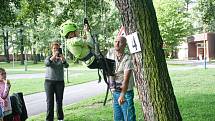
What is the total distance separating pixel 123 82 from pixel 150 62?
1212 millimetres

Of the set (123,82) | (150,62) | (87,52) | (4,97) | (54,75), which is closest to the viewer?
(150,62)

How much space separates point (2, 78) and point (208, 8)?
12947 millimetres

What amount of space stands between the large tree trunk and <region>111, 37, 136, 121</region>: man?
101cm

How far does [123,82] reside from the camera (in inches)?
245

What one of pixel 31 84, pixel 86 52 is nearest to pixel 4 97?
pixel 86 52

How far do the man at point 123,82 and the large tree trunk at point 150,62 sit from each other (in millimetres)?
1010

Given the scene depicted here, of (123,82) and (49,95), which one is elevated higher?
(123,82)

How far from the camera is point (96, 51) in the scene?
6047 mm

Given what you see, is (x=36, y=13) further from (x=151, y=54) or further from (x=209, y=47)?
(x=209, y=47)

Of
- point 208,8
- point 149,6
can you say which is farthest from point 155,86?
point 208,8

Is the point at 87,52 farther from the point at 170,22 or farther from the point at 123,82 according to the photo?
the point at 170,22

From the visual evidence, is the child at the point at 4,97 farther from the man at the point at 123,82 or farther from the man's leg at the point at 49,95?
the man at the point at 123,82

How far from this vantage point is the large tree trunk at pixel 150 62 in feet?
16.6

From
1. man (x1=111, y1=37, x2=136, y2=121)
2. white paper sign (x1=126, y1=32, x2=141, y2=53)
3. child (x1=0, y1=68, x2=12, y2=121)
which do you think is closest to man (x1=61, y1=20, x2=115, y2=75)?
man (x1=111, y1=37, x2=136, y2=121)
